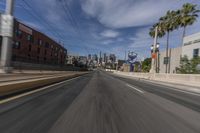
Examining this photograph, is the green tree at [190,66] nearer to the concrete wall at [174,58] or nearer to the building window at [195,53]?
the building window at [195,53]

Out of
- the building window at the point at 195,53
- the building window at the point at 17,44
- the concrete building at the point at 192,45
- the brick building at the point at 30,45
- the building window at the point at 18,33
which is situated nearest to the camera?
the concrete building at the point at 192,45

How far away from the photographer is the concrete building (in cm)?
5191

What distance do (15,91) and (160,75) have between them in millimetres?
27284

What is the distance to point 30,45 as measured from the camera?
62.8 m

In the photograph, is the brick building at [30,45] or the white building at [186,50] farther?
the white building at [186,50]

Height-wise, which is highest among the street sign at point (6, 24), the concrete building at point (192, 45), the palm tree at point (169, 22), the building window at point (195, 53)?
the palm tree at point (169, 22)

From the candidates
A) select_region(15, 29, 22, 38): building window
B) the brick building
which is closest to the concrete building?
the brick building

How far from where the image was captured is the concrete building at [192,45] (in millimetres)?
51906

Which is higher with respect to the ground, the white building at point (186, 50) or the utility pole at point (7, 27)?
the white building at point (186, 50)

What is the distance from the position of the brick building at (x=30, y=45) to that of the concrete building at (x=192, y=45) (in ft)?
122

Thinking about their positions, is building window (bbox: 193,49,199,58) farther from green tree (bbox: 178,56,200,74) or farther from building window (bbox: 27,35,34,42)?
building window (bbox: 27,35,34,42)

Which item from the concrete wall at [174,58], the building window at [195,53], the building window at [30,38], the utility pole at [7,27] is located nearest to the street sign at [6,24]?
the utility pole at [7,27]

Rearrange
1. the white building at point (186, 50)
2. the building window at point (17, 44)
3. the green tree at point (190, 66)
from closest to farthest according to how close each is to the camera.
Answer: the green tree at point (190, 66) → the white building at point (186, 50) → the building window at point (17, 44)

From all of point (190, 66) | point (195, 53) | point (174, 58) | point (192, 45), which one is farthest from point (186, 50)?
point (190, 66)
